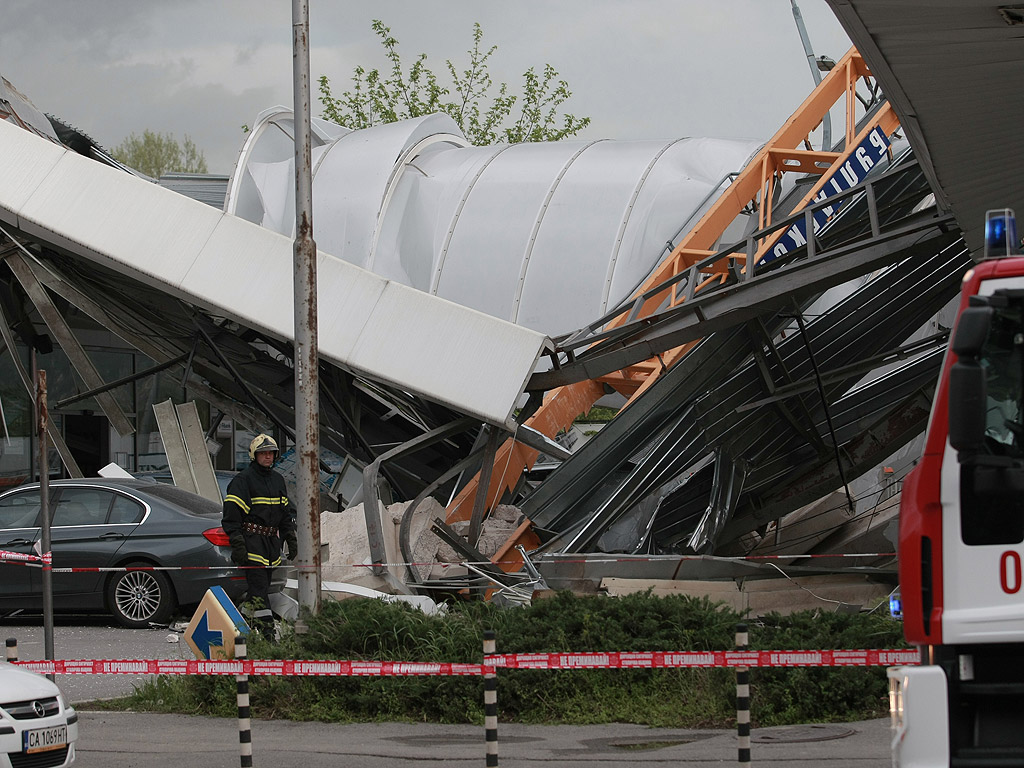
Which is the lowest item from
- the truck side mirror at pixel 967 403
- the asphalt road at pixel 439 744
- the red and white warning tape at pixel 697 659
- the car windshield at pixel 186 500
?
the asphalt road at pixel 439 744

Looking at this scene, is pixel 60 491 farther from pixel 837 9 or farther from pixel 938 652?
pixel 938 652

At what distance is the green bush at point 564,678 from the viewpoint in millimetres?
8664

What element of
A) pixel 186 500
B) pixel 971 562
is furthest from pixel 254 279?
pixel 971 562

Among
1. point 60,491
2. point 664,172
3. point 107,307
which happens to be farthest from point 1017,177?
point 664,172

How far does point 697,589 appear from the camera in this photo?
42.5 feet

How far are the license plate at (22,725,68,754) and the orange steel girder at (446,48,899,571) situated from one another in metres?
9.15

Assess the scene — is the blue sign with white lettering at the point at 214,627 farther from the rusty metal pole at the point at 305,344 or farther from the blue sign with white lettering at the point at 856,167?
the blue sign with white lettering at the point at 856,167

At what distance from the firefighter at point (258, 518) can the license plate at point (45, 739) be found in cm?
427

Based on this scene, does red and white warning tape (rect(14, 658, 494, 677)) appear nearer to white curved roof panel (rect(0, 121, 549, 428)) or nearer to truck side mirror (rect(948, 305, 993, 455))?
truck side mirror (rect(948, 305, 993, 455))

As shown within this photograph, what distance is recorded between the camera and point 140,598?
14023mm

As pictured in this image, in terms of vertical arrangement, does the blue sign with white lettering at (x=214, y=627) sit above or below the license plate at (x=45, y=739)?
above

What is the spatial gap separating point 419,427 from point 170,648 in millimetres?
6223

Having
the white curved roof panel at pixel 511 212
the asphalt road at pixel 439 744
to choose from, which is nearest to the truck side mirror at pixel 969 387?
the asphalt road at pixel 439 744

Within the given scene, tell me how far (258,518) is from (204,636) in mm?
1650
